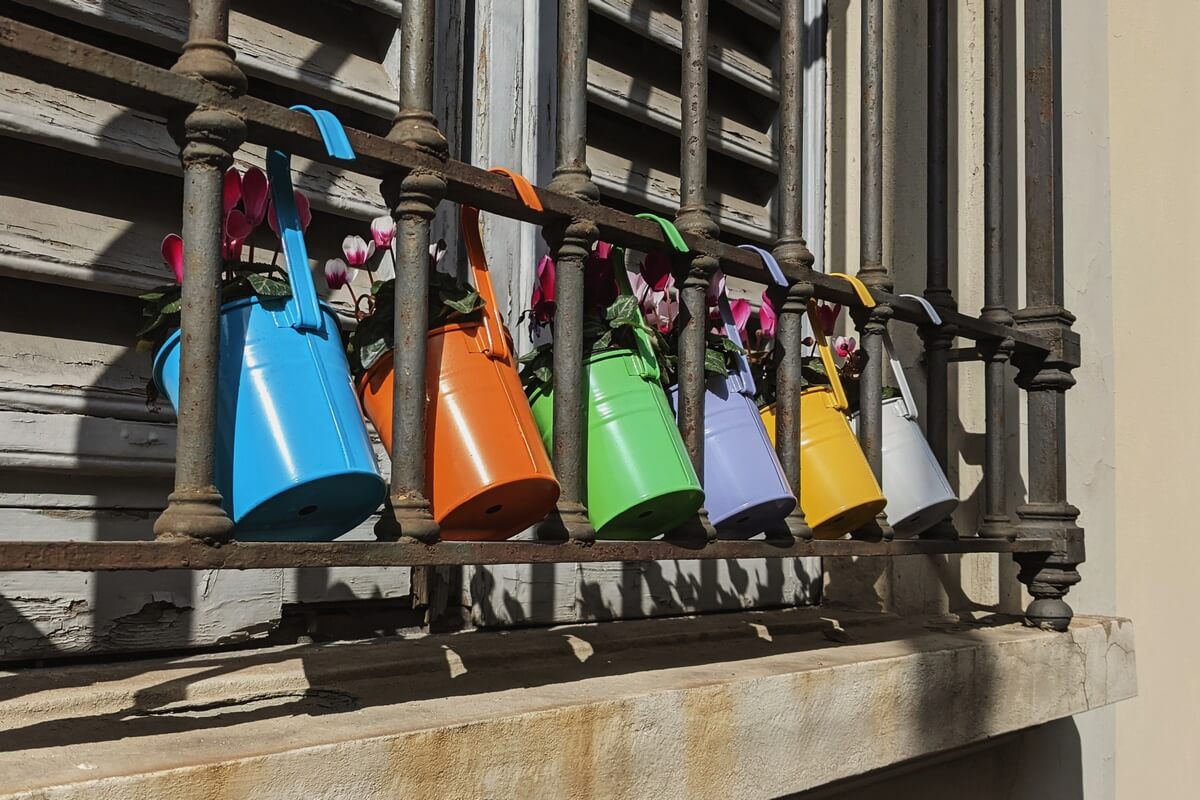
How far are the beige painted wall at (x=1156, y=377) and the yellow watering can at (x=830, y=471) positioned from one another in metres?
1.65

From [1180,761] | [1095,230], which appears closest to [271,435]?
[1095,230]

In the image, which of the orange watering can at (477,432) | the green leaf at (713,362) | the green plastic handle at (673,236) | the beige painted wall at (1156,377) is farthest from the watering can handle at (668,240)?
the beige painted wall at (1156,377)

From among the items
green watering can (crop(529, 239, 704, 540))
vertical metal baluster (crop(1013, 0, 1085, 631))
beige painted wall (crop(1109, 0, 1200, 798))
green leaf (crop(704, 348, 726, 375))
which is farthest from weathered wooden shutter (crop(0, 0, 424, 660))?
beige painted wall (crop(1109, 0, 1200, 798))

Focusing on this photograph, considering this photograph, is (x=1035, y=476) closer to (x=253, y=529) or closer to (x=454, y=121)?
(x=454, y=121)

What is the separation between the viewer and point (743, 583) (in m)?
2.45

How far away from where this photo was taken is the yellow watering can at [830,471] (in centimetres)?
166

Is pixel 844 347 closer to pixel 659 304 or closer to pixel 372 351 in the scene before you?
pixel 659 304

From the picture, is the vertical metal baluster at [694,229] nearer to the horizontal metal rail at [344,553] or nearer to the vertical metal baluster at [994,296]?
the horizontal metal rail at [344,553]

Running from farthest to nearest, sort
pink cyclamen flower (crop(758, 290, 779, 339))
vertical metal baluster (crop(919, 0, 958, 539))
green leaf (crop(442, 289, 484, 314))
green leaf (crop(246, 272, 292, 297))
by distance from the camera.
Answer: vertical metal baluster (crop(919, 0, 958, 539)) → pink cyclamen flower (crop(758, 290, 779, 339)) → green leaf (crop(442, 289, 484, 314)) → green leaf (crop(246, 272, 292, 297))

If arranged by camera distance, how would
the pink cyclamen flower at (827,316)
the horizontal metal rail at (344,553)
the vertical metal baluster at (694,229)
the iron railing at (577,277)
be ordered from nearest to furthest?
the horizontal metal rail at (344,553)
the iron railing at (577,277)
the vertical metal baluster at (694,229)
the pink cyclamen flower at (827,316)

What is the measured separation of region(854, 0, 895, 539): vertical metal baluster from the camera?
5.84 ft

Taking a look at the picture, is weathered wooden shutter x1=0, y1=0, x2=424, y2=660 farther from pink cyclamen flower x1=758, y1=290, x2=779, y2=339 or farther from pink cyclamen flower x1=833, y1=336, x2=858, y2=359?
pink cyclamen flower x1=833, y1=336, x2=858, y2=359

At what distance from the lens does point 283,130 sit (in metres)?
1.08

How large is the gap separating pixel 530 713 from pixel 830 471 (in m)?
0.69
